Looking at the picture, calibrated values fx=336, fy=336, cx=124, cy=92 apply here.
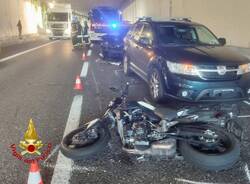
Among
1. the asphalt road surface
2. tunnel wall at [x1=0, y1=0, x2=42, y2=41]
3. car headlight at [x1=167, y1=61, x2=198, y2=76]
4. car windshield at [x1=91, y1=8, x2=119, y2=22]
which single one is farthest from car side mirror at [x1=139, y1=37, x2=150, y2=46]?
tunnel wall at [x1=0, y1=0, x2=42, y2=41]

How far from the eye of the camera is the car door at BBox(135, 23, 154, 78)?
25.9ft

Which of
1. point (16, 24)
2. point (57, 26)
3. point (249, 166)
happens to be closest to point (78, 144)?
point (249, 166)

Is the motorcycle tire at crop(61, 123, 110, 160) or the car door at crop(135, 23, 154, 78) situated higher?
the car door at crop(135, 23, 154, 78)

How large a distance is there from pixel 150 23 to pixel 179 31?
0.80 meters

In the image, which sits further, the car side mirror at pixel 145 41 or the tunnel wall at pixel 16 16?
the tunnel wall at pixel 16 16

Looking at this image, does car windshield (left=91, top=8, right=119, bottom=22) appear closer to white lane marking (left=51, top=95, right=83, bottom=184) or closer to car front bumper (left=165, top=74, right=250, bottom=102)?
car front bumper (left=165, top=74, right=250, bottom=102)

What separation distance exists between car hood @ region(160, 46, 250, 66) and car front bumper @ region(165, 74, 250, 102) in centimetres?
37

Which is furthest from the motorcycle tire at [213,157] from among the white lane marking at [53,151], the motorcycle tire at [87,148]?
the white lane marking at [53,151]

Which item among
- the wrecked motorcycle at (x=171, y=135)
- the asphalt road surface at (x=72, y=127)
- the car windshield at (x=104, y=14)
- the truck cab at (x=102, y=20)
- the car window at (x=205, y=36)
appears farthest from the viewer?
the car windshield at (x=104, y=14)

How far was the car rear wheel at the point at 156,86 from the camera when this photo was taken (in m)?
7.05

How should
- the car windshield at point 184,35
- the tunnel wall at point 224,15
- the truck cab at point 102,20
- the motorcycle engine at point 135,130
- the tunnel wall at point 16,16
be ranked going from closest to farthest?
the motorcycle engine at point 135,130 → the car windshield at point 184,35 → the tunnel wall at point 224,15 → the truck cab at point 102,20 → the tunnel wall at point 16,16

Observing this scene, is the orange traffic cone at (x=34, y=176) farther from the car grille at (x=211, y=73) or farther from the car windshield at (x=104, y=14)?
the car windshield at (x=104, y=14)

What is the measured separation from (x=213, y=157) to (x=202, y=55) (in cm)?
313

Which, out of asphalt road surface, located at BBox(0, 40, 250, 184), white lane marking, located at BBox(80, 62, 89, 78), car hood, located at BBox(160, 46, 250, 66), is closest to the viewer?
asphalt road surface, located at BBox(0, 40, 250, 184)
